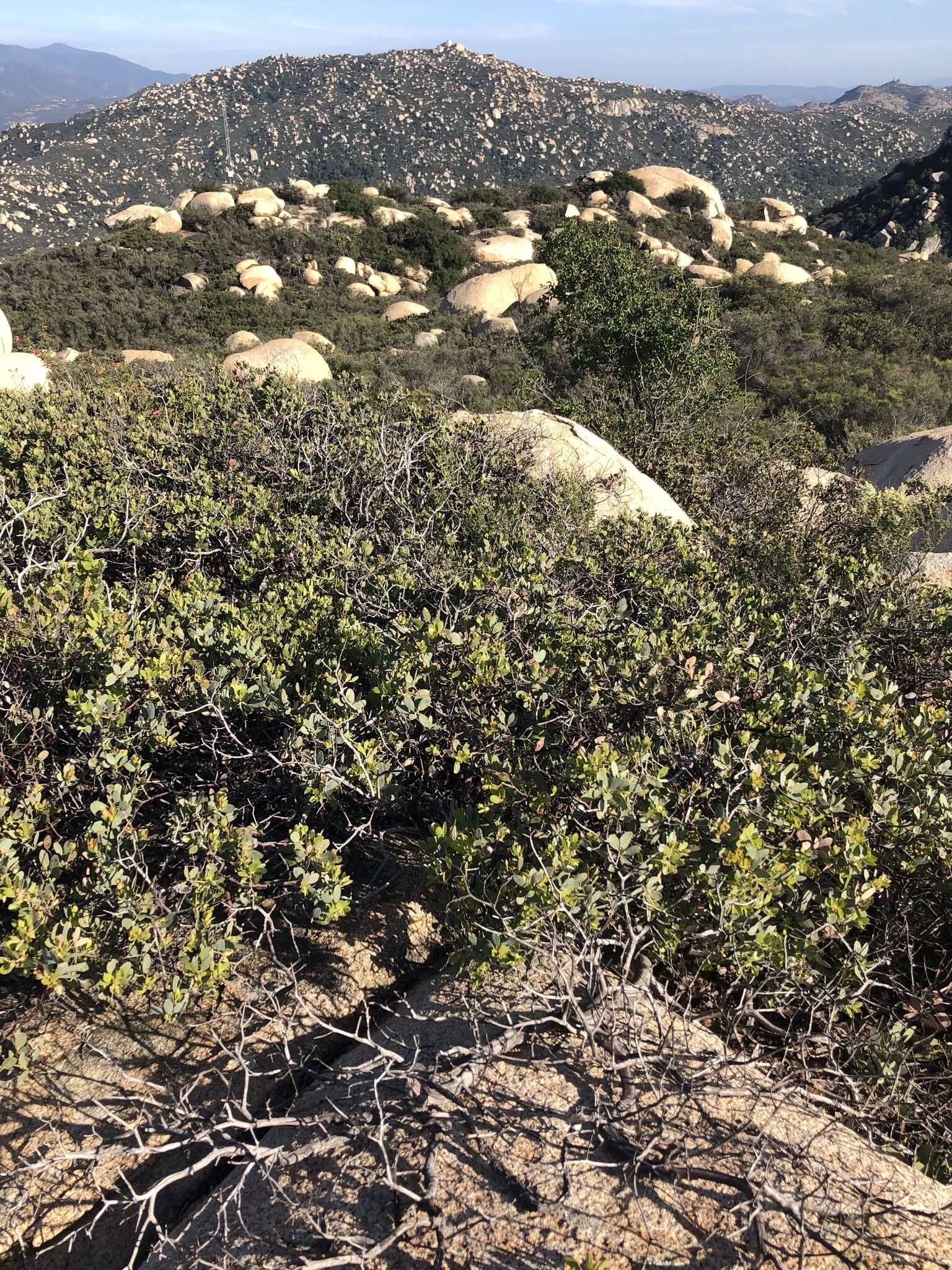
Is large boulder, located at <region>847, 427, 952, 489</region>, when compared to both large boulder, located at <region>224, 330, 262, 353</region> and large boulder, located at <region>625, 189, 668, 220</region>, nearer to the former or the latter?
large boulder, located at <region>224, 330, 262, 353</region>

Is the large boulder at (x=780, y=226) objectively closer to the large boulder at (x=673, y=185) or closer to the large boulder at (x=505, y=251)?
the large boulder at (x=673, y=185)

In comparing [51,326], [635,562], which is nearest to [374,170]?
[51,326]

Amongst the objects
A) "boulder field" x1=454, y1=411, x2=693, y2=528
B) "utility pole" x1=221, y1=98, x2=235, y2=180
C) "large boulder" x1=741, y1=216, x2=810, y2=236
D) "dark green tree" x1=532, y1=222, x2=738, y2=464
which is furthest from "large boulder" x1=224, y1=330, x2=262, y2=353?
"utility pole" x1=221, y1=98, x2=235, y2=180

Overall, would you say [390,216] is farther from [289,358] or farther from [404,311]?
[289,358]

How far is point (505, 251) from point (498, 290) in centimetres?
1017

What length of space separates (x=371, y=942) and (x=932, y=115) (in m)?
139

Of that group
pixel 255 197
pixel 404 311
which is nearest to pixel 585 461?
pixel 404 311

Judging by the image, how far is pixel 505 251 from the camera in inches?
1478

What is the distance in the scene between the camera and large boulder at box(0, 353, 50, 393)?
43.2ft

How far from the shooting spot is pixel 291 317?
31.0 metres

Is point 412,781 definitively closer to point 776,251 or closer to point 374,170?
point 776,251

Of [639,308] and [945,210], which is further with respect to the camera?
[945,210]

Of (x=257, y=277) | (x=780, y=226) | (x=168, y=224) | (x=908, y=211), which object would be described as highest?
(x=908, y=211)

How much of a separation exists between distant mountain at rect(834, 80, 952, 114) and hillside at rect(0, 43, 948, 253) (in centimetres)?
8180
